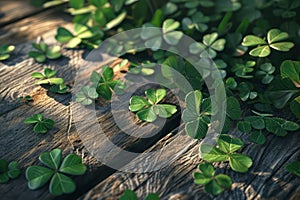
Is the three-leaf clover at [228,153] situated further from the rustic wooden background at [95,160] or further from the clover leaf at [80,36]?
the clover leaf at [80,36]

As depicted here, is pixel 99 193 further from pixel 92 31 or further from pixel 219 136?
pixel 92 31

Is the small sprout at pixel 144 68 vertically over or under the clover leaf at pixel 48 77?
under

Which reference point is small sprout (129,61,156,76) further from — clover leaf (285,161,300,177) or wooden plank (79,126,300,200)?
clover leaf (285,161,300,177)

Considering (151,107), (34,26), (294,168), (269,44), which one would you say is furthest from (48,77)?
(294,168)

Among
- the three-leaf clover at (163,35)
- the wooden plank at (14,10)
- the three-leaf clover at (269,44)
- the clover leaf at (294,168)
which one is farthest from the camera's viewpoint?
the wooden plank at (14,10)

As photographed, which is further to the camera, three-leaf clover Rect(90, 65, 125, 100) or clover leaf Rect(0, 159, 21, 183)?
three-leaf clover Rect(90, 65, 125, 100)

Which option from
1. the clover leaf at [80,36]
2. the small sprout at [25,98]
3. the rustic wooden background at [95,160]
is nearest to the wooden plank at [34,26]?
the clover leaf at [80,36]

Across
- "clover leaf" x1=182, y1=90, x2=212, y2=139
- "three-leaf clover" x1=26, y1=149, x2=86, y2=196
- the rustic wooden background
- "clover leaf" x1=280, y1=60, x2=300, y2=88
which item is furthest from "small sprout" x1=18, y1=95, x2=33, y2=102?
"clover leaf" x1=280, y1=60, x2=300, y2=88
